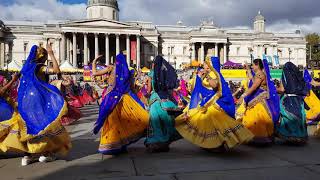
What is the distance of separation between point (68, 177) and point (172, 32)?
78.7 metres

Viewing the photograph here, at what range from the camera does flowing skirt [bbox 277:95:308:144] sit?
8.78 m

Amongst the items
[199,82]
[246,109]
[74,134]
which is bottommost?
[74,134]

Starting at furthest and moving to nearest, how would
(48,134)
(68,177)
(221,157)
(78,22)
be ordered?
(78,22) → (221,157) → (48,134) → (68,177)

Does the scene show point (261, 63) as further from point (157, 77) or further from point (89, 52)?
point (89, 52)

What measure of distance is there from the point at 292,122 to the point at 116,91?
13.1 feet

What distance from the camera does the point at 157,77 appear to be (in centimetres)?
815

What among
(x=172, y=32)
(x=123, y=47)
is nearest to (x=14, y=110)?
(x=123, y=47)

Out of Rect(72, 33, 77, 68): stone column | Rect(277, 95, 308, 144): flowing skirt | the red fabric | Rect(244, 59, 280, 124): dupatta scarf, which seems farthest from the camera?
Rect(72, 33, 77, 68): stone column

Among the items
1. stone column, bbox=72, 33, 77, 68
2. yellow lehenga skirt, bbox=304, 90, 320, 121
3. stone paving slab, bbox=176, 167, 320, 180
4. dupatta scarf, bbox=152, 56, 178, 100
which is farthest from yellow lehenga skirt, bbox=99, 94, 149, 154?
stone column, bbox=72, 33, 77, 68

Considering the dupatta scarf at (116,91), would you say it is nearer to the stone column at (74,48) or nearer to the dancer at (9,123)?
the dancer at (9,123)

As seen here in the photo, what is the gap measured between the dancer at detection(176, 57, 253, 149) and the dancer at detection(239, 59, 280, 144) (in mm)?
1091

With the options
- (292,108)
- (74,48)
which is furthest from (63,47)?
(292,108)

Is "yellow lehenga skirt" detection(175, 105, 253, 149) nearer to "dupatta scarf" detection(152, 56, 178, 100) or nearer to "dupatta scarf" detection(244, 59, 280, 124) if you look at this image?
"dupatta scarf" detection(152, 56, 178, 100)

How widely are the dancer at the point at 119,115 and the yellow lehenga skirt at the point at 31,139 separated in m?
0.77
